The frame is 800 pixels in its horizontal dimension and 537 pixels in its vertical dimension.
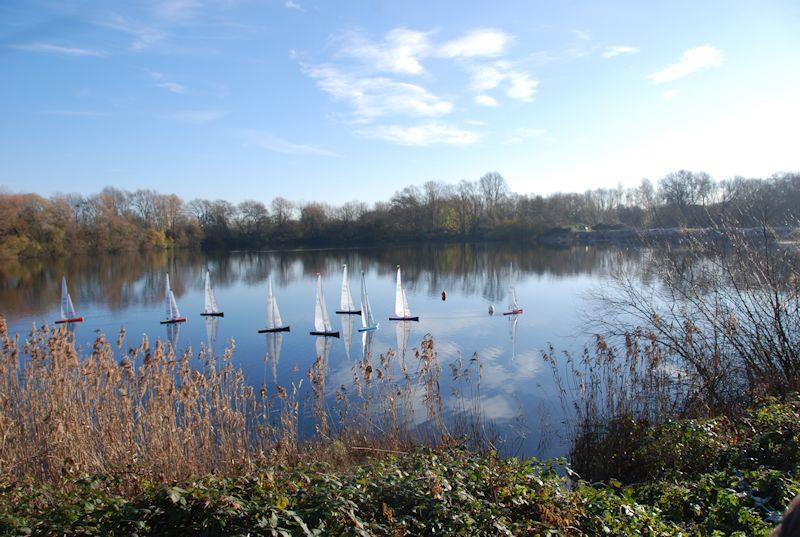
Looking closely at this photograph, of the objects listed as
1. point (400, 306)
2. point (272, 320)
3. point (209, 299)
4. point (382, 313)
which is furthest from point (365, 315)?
point (209, 299)

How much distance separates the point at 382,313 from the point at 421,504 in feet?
82.8

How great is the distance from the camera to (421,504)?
363 centimetres

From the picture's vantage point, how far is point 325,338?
22.3 meters

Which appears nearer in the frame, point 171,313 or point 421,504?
point 421,504

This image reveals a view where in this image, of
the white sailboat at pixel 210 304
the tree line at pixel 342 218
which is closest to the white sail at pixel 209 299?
the white sailboat at pixel 210 304

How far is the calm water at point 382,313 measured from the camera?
48.0 ft

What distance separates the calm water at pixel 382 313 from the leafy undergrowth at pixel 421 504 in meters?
5.00

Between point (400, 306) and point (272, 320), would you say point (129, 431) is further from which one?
point (400, 306)

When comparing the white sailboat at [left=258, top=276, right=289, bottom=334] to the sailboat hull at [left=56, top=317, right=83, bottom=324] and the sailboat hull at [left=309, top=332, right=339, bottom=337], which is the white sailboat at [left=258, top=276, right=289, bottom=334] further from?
the sailboat hull at [left=56, top=317, right=83, bottom=324]

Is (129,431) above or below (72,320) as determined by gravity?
above

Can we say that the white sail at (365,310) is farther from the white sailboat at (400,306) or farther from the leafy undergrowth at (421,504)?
the leafy undergrowth at (421,504)

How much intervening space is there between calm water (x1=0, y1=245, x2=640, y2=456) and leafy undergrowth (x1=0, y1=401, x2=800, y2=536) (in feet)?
16.4

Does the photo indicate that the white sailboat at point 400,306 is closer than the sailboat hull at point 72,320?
→ No

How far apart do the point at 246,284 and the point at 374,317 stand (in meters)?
19.3
